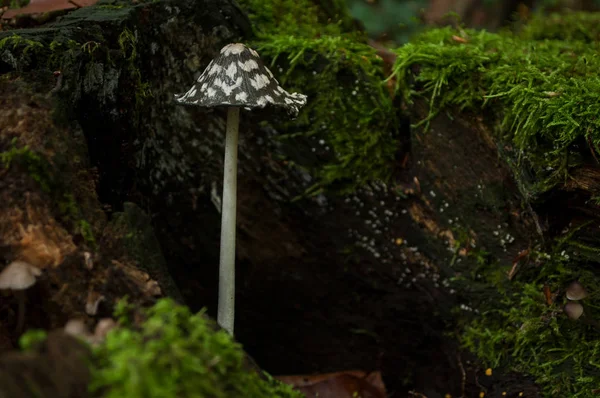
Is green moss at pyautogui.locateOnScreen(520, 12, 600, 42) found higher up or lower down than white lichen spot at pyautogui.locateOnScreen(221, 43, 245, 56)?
higher up

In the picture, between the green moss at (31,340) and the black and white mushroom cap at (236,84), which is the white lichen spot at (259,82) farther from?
the green moss at (31,340)

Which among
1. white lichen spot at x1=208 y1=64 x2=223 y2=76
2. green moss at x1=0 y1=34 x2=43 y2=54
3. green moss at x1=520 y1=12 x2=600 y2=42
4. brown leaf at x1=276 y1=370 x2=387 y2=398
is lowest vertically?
brown leaf at x1=276 y1=370 x2=387 y2=398

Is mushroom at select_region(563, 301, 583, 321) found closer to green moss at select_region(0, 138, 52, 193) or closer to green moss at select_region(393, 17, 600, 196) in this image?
green moss at select_region(393, 17, 600, 196)

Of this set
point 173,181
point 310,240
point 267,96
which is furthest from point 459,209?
point 173,181

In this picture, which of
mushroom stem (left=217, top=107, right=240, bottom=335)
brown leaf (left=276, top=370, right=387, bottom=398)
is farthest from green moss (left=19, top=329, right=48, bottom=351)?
brown leaf (left=276, top=370, right=387, bottom=398)

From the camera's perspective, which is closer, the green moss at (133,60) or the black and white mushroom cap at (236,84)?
the black and white mushroom cap at (236,84)

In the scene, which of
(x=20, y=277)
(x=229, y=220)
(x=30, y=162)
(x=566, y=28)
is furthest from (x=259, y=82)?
(x=566, y=28)

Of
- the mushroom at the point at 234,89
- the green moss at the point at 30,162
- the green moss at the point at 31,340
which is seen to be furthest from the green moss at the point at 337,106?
the green moss at the point at 31,340
